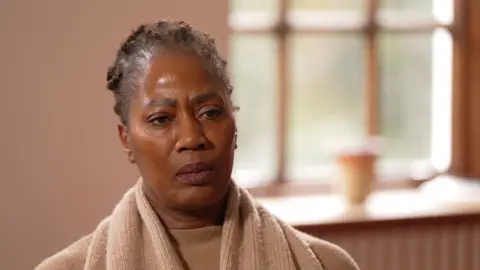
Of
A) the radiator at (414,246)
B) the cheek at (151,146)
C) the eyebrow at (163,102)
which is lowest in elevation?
the radiator at (414,246)

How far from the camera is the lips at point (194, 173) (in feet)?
3.55

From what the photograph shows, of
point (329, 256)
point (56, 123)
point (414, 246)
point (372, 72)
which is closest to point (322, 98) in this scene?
point (372, 72)

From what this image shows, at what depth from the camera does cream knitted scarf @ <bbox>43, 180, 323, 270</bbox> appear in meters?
1.12

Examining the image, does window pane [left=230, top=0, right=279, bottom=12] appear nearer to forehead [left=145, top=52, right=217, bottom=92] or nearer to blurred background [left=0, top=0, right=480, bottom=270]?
blurred background [left=0, top=0, right=480, bottom=270]

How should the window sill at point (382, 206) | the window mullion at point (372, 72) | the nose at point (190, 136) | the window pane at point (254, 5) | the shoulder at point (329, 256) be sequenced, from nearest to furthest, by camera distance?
the nose at point (190, 136)
the shoulder at point (329, 256)
the window sill at point (382, 206)
the window pane at point (254, 5)
the window mullion at point (372, 72)

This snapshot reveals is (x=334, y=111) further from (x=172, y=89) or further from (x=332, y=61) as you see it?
(x=172, y=89)

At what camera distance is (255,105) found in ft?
7.55

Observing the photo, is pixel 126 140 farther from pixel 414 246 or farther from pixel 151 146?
pixel 414 246

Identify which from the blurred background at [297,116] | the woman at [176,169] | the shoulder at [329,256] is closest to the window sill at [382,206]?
the blurred background at [297,116]

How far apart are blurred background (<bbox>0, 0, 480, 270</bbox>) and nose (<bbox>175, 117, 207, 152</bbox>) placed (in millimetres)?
839

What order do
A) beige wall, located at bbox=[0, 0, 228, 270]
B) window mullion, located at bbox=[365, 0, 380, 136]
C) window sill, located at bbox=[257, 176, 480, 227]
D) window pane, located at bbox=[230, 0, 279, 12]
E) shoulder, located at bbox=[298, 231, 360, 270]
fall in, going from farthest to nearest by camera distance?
window mullion, located at bbox=[365, 0, 380, 136] → window pane, located at bbox=[230, 0, 279, 12] → window sill, located at bbox=[257, 176, 480, 227] → beige wall, located at bbox=[0, 0, 228, 270] → shoulder, located at bbox=[298, 231, 360, 270]

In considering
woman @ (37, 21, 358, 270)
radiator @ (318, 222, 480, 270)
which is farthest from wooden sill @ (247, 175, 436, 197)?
woman @ (37, 21, 358, 270)

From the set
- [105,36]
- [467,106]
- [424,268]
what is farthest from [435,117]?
[105,36]

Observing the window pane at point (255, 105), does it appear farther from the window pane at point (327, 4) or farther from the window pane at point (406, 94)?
the window pane at point (406, 94)
